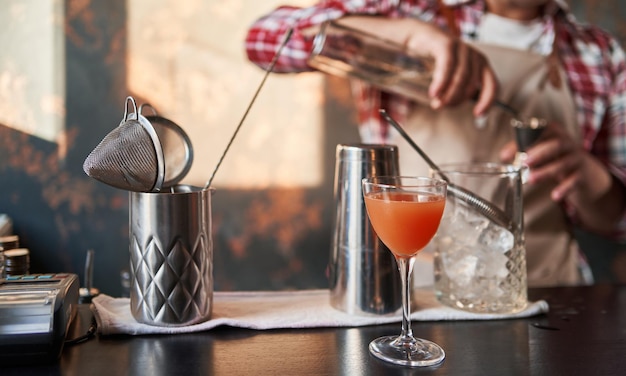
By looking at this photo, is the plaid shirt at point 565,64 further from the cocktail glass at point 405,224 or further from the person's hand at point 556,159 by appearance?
the cocktail glass at point 405,224

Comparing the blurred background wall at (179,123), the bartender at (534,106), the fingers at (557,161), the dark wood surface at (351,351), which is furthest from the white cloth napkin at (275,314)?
the blurred background wall at (179,123)

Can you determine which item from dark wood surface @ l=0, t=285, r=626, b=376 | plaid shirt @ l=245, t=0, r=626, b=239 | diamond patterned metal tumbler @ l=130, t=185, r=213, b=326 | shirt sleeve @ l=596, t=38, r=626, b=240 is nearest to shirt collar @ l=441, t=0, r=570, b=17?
plaid shirt @ l=245, t=0, r=626, b=239

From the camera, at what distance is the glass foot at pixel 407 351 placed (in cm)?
89

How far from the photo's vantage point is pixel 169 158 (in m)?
1.04

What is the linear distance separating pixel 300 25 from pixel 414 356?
1.16 m

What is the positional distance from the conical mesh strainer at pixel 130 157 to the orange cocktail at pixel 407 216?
0.31m

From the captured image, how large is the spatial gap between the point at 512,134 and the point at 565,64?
0.30 m

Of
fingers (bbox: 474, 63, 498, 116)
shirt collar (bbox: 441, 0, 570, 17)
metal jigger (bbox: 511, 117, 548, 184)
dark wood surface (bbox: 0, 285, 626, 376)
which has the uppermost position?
shirt collar (bbox: 441, 0, 570, 17)

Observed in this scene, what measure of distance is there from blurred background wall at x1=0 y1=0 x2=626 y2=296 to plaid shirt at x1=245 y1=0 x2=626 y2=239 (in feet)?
0.84

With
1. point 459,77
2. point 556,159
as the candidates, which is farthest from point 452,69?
point 556,159

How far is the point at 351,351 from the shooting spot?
0.94 metres

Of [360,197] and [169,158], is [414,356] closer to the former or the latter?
[360,197]

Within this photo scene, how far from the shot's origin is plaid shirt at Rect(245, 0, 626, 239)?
2.04 metres

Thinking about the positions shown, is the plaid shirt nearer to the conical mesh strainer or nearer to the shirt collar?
the shirt collar
